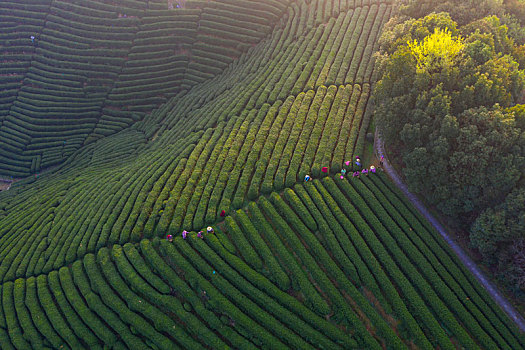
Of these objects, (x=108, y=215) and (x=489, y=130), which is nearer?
(x=489, y=130)

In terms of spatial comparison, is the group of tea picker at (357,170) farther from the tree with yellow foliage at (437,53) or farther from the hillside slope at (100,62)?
the hillside slope at (100,62)

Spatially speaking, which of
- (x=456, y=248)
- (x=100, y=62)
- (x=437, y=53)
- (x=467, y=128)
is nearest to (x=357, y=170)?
(x=467, y=128)

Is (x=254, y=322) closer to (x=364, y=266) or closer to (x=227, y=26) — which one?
(x=364, y=266)

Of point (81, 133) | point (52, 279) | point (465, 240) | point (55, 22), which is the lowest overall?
point (465, 240)

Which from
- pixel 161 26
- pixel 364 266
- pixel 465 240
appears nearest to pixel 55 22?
pixel 161 26

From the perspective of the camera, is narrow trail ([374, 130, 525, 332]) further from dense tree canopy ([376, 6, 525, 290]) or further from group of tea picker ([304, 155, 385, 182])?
group of tea picker ([304, 155, 385, 182])

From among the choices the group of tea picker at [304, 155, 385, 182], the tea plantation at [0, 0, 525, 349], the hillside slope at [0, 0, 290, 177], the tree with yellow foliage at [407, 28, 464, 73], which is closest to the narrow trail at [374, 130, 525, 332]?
the tea plantation at [0, 0, 525, 349]
